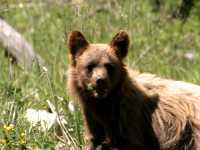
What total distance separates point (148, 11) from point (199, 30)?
113 centimetres

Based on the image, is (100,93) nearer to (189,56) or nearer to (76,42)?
(76,42)

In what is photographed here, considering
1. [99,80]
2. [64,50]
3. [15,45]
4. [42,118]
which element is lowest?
[42,118]

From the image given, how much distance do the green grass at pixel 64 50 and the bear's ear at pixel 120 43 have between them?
0.62 m

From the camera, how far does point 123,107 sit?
27.0 ft

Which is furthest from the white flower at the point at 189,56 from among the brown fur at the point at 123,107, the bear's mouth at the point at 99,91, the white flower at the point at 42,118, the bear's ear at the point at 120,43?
the bear's mouth at the point at 99,91

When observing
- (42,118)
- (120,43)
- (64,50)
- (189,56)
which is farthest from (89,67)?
(189,56)

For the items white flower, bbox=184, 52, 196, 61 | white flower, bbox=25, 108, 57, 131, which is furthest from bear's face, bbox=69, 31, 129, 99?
white flower, bbox=184, 52, 196, 61

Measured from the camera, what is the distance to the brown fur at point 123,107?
819 centimetres

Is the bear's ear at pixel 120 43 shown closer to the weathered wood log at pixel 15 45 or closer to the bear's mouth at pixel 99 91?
the bear's mouth at pixel 99 91

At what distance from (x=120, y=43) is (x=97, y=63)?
1.30 ft

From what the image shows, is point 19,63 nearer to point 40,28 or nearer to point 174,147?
point 40,28

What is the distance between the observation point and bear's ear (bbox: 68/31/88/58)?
8.35 m

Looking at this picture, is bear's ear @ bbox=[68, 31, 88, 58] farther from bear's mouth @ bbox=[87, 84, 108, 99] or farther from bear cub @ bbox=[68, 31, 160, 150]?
bear's mouth @ bbox=[87, 84, 108, 99]

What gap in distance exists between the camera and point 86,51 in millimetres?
8375
